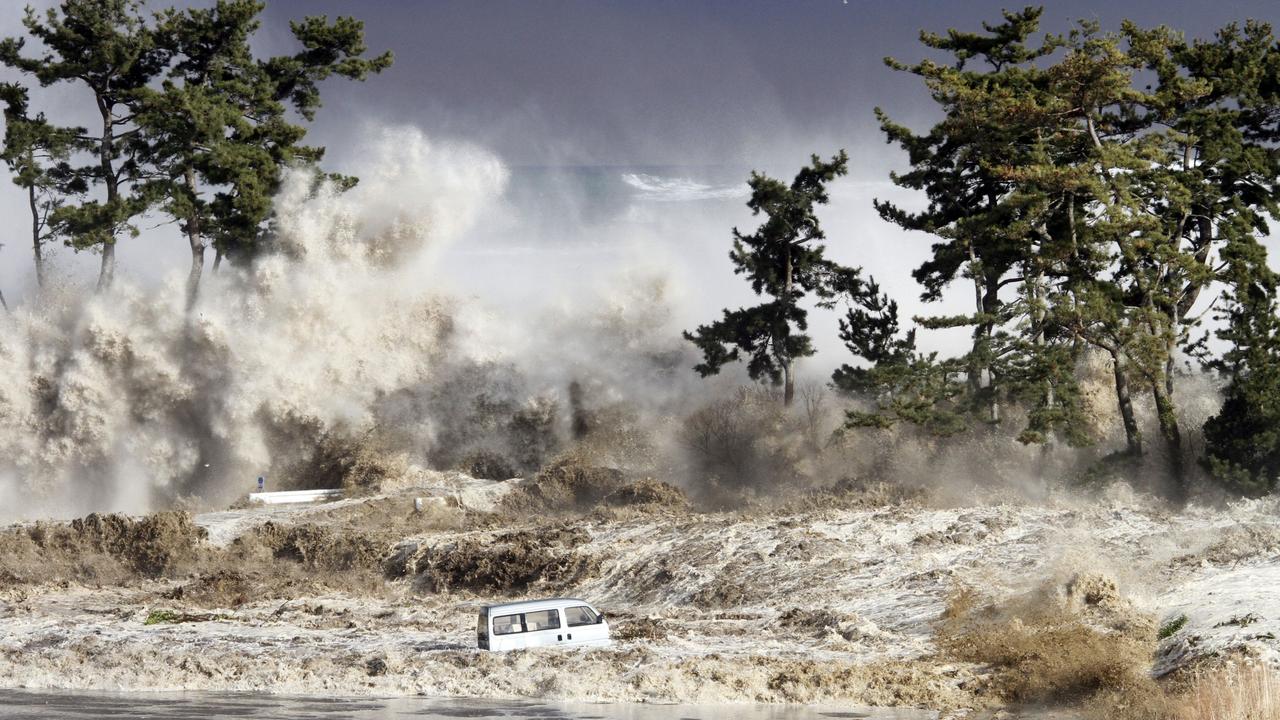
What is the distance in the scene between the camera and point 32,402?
151 feet

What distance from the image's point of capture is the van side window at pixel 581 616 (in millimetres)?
22625

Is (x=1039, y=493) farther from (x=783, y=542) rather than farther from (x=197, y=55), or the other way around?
(x=197, y=55)

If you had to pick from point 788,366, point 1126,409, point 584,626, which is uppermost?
point 788,366

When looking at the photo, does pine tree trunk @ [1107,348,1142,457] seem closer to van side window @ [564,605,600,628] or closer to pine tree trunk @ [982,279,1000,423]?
pine tree trunk @ [982,279,1000,423]

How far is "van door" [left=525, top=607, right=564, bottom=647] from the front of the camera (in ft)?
73.1

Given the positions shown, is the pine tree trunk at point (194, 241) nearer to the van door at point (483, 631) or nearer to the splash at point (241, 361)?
the splash at point (241, 361)

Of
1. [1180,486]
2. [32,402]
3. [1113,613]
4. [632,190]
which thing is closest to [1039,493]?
[1180,486]

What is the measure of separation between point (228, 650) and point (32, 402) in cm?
2535

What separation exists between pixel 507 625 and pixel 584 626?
3.95 ft

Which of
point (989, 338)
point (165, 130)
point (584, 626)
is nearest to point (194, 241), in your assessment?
point (165, 130)

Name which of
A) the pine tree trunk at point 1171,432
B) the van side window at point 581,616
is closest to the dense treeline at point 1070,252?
the pine tree trunk at point 1171,432

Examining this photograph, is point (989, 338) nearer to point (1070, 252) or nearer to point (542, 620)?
point (1070, 252)

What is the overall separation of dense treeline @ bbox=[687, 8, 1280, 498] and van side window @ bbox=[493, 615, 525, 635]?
15471 mm

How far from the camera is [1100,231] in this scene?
3419cm
